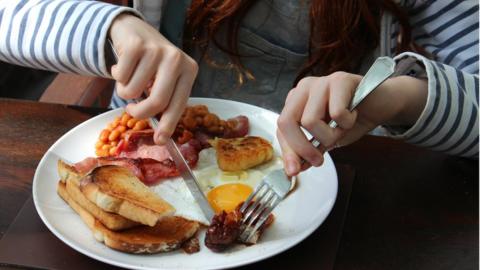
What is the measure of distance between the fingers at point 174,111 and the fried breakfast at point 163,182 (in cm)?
8

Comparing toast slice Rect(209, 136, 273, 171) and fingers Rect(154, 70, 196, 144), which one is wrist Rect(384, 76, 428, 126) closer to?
toast slice Rect(209, 136, 273, 171)

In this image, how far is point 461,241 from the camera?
30.4 inches

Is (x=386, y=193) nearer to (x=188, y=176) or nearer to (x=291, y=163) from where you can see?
(x=291, y=163)

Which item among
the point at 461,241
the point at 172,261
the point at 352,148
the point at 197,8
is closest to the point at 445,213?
the point at 461,241

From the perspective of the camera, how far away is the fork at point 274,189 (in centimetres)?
72

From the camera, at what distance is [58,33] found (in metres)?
0.97

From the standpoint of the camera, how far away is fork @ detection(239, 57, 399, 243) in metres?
0.72

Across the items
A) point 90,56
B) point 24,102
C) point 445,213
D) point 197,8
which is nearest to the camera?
point 445,213

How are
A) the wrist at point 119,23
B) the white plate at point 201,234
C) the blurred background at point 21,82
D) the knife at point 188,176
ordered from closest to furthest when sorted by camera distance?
the white plate at point 201,234 < the knife at point 188,176 < the wrist at point 119,23 < the blurred background at point 21,82

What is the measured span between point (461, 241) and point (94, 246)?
0.49 m

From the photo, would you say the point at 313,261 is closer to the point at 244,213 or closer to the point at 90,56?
the point at 244,213

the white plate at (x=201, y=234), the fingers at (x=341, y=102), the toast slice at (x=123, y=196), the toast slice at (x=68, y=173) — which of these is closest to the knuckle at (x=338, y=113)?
the fingers at (x=341, y=102)

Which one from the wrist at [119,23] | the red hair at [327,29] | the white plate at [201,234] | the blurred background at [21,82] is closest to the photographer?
the white plate at [201,234]

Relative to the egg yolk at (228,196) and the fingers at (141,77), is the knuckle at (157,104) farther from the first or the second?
the egg yolk at (228,196)
